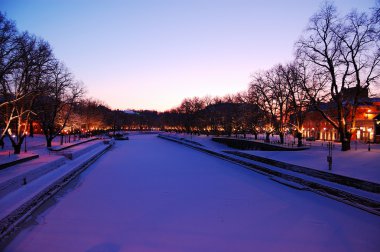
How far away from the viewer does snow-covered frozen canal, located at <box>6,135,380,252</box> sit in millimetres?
8508

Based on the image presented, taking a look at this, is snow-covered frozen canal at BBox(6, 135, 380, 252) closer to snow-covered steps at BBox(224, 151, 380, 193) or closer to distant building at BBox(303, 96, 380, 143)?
snow-covered steps at BBox(224, 151, 380, 193)

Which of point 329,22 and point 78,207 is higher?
point 329,22

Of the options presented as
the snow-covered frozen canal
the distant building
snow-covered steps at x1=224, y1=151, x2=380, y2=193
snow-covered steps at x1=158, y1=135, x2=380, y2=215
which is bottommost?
the snow-covered frozen canal

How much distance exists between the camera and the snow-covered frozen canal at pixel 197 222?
851 centimetres

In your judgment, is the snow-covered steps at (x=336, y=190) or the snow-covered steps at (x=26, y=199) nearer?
the snow-covered steps at (x=26, y=199)

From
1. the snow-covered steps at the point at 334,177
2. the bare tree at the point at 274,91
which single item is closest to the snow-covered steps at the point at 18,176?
the snow-covered steps at the point at 334,177

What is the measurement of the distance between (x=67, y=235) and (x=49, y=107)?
3962cm

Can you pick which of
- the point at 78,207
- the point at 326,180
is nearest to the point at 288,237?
the point at 78,207

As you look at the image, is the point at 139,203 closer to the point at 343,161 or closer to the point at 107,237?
the point at 107,237

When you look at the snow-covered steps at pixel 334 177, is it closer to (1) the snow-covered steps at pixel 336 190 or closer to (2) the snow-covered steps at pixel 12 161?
(1) the snow-covered steps at pixel 336 190

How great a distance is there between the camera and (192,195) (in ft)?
49.0

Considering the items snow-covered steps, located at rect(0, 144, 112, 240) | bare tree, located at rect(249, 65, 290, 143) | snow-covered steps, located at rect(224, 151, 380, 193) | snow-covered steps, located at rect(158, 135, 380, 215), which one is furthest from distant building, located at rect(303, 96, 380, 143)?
snow-covered steps, located at rect(0, 144, 112, 240)

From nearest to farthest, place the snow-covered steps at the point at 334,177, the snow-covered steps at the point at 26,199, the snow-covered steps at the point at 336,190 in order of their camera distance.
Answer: the snow-covered steps at the point at 26,199 → the snow-covered steps at the point at 336,190 → the snow-covered steps at the point at 334,177

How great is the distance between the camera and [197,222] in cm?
1052
